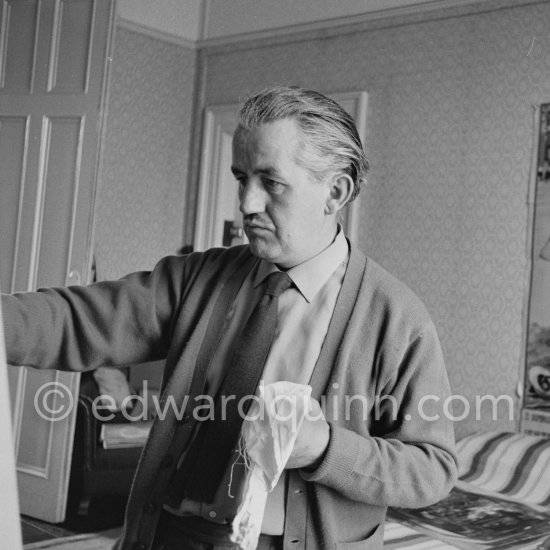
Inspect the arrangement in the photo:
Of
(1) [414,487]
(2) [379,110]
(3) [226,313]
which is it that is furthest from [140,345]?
(2) [379,110]

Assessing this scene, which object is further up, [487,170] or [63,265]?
[487,170]

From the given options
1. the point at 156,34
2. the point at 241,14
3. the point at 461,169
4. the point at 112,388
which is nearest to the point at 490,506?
the point at 461,169

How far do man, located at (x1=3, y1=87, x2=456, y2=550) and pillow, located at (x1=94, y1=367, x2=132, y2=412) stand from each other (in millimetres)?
3569

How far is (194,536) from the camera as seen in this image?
135cm

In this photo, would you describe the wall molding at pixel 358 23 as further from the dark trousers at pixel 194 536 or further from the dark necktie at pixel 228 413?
the dark trousers at pixel 194 536

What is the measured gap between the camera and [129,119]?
243 inches

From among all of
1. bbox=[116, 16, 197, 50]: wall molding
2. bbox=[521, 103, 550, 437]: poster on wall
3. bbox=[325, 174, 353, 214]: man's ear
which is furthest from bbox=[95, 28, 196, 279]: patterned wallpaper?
bbox=[325, 174, 353, 214]: man's ear

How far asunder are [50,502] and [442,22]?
357 centimetres

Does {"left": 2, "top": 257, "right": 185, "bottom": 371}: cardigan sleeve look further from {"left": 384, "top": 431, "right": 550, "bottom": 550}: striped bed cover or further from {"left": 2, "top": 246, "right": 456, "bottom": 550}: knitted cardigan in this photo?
{"left": 384, "top": 431, "right": 550, "bottom": 550}: striped bed cover

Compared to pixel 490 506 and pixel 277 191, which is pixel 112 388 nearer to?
pixel 490 506

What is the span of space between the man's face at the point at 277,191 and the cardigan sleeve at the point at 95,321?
217mm

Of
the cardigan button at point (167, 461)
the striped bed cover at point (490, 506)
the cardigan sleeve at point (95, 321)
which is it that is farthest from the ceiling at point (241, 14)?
the cardigan button at point (167, 461)

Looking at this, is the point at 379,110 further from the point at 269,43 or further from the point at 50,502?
the point at 50,502

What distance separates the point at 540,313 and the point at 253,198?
11.6ft
